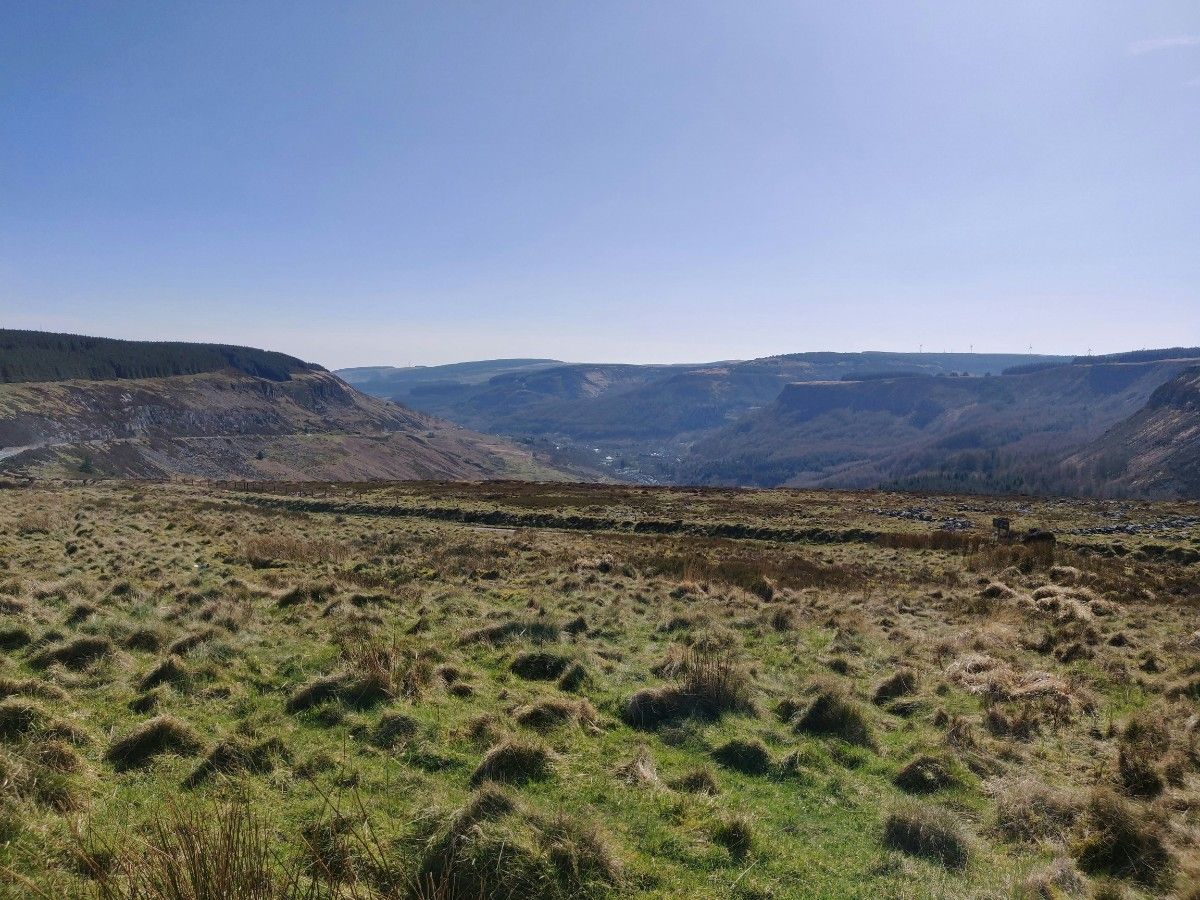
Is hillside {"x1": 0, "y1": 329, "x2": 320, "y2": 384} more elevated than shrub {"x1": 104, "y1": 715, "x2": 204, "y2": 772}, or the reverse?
hillside {"x1": 0, "y1": 329, "x2": 320, "y2": 384}

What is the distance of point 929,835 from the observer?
6160mm

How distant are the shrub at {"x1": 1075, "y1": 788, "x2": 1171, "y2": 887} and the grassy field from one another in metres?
0.03

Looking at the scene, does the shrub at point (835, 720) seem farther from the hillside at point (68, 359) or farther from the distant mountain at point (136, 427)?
the hillside at point (68, 359)

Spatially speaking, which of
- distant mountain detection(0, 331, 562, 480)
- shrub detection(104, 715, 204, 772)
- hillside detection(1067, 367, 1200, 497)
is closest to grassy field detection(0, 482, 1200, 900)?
shrub detection(104, 715, 204, 772)

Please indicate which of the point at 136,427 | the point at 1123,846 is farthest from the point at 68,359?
the point at 1123,846

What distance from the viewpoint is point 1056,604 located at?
1728cm

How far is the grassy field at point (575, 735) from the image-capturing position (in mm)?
5195

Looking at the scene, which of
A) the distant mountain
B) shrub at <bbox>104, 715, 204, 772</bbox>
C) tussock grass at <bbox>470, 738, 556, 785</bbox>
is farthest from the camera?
the distant mountain

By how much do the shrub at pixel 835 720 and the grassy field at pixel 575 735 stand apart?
49 mm

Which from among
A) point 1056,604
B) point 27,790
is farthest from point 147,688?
point 1056,604

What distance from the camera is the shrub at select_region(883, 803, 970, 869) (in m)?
5.99

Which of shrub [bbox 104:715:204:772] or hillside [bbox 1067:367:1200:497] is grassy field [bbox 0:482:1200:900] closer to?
shrub [bbox 104:715:204:772]

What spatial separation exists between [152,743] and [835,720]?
8687mm

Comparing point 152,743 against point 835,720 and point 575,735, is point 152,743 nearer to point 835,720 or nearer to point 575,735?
point 575,735
